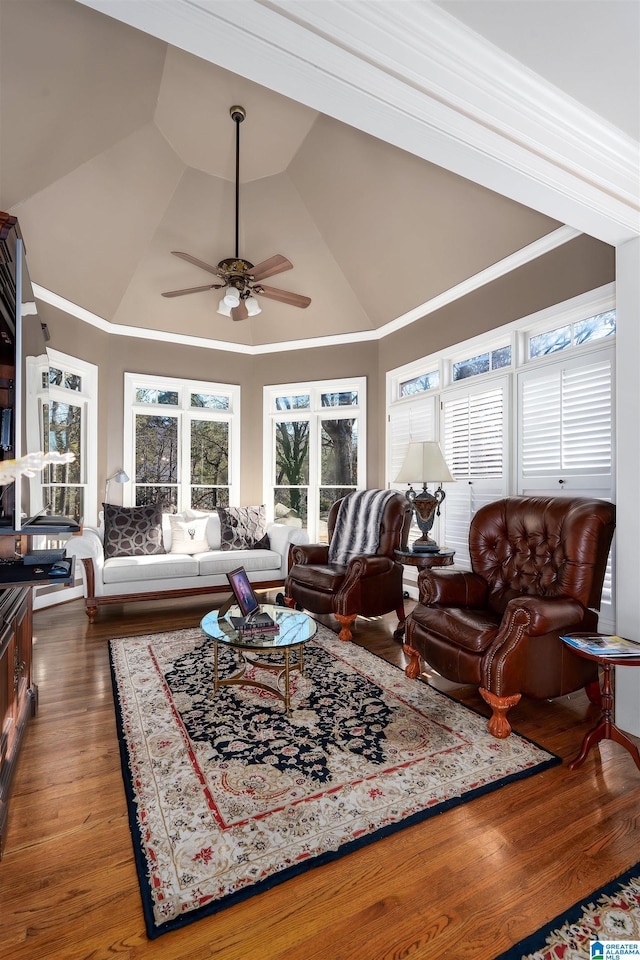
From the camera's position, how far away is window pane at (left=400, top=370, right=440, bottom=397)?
4999 millimetres

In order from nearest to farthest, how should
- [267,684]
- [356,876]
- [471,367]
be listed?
[356,876], [267,684], [471,367]

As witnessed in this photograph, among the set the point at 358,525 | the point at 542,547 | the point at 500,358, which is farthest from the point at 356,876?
the point at 500,358

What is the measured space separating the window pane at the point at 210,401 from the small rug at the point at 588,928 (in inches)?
229

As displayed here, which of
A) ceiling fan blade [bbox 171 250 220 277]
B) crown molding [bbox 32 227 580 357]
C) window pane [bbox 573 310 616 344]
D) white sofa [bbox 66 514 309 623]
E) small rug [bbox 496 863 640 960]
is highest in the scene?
A: crown molding [bbox 32 227 580 357]

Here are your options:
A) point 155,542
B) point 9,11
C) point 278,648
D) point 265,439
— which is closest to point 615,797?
point 278,648

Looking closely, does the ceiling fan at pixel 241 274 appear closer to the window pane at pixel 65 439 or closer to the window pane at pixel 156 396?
the window pane at pixel 65 439

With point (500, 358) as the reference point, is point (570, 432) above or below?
below

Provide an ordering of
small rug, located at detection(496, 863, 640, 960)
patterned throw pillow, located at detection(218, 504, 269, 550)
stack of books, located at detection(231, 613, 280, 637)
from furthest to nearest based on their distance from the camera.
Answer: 1. patterned throw pillow, located at detection(218, 504, 269, 550)
2. stack of books, located at detection(231, 613, 280, 637)
3. small rug, located at detection(496, 863, 640, 960)

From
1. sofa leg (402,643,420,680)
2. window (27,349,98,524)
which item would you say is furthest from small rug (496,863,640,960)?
window (27,349,98,524)

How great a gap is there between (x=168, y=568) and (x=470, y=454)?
3.08 m

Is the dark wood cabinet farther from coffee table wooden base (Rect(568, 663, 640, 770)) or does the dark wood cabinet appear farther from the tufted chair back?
the tufted chair back

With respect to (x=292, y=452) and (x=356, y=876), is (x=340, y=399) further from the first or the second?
(x=356, y=876)

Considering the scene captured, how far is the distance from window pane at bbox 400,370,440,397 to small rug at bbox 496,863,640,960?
418 cm

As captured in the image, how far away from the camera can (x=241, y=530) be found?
17.2ft
